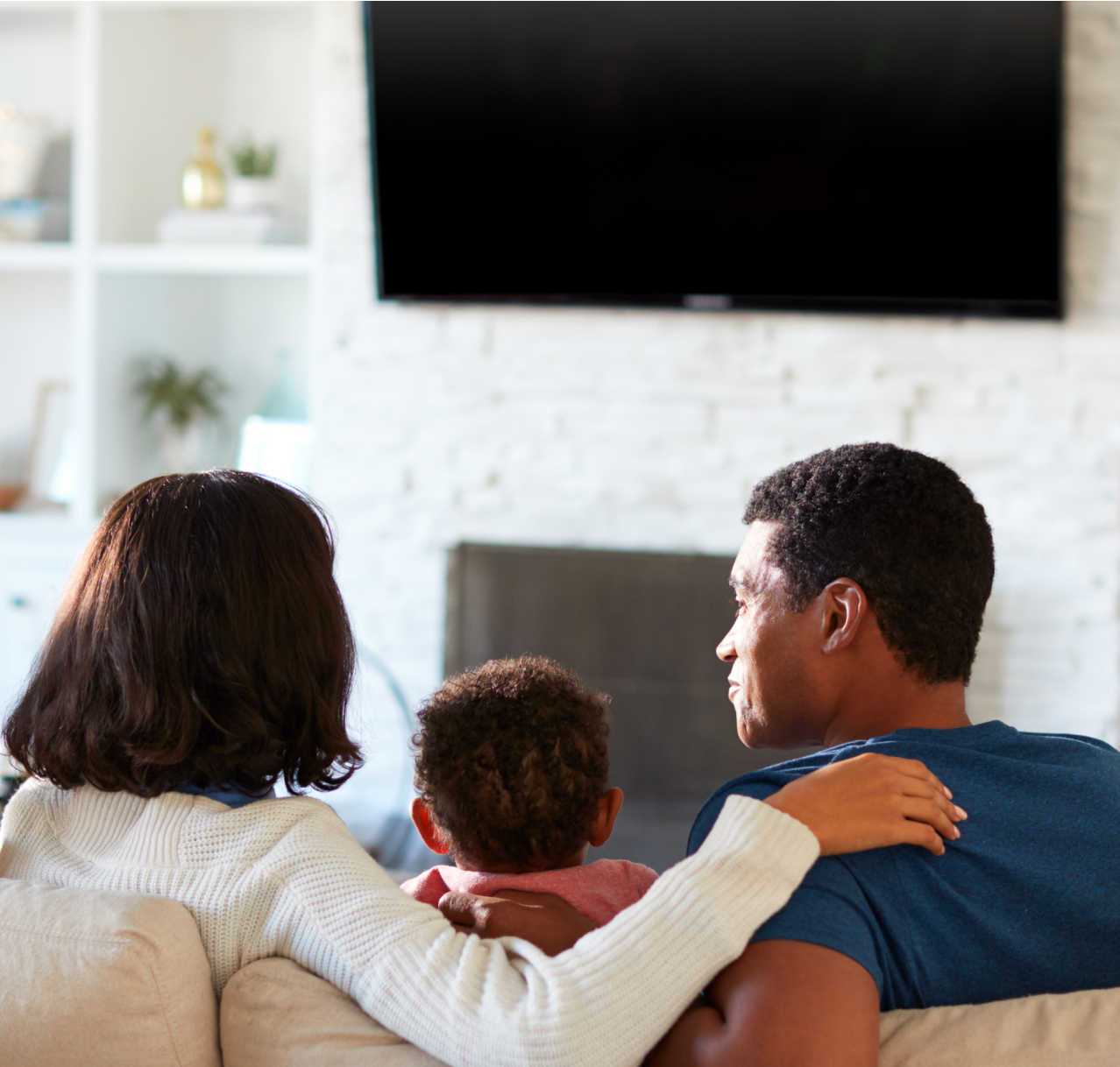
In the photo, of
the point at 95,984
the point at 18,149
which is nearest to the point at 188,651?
the point at 95,984

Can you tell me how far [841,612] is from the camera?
1.07 m

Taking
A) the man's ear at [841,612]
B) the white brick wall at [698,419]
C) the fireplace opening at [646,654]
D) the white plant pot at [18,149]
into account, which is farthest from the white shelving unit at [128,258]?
the man's ear at [841,612]

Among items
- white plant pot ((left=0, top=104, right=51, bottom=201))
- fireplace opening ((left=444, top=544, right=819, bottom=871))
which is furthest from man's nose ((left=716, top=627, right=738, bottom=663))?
white plant pot ((left=0, top=104, right=51, bottom=201))

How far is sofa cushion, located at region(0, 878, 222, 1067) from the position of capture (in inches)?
34.6

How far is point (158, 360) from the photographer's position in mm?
3346

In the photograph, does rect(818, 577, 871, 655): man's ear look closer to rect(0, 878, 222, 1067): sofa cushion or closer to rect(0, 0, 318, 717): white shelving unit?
rect(0, 878, 222, 1067): sofa cushion

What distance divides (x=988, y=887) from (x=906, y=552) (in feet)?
0.92

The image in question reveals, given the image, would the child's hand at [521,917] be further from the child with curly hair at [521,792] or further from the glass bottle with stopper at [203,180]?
the glass bottle with stopper at [203,180]

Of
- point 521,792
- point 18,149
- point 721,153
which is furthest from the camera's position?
point 18,149

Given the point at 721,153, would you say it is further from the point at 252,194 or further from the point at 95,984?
the point at 95,984

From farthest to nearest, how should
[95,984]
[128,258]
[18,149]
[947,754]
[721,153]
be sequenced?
[18,149] < [128,258] < [721,153] < [947,754] < [95,984]

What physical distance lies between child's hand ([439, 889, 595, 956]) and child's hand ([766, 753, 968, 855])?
0.73 ft

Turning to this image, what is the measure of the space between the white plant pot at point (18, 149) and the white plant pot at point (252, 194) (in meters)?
0.59

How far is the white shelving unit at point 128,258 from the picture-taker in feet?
10.3
